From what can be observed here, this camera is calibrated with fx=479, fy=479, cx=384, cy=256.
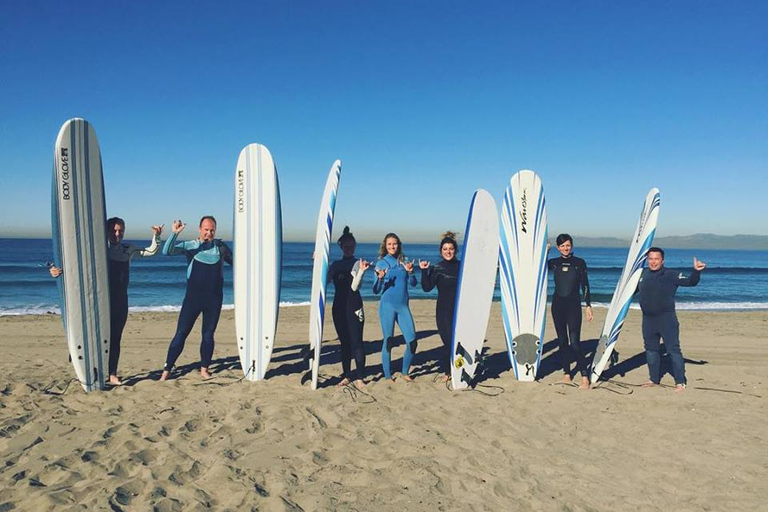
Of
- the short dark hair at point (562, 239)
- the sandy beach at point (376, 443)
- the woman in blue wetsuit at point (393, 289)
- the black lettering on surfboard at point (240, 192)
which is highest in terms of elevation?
the black lettering on surfboard at point (240, 192)

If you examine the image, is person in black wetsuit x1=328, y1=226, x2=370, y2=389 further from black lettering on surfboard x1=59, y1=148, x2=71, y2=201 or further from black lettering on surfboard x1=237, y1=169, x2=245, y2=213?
black lettering on surfboard x1=59, y1=148, x2=71, y2=201

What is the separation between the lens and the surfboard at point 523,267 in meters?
5.15

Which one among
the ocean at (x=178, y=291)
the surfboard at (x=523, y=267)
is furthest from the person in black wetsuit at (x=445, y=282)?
the ocean at (x=178, y=291)

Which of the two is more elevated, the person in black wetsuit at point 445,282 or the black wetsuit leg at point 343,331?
the person in black wetsuit at point 445,282

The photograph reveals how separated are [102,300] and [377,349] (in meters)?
3.62

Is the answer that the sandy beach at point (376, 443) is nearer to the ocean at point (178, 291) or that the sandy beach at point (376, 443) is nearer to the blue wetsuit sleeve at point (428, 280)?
the blue wetsuit sleeve at point (428, 280)

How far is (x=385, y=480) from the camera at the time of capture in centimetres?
289

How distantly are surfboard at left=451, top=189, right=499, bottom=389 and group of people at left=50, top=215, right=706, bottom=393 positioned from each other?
0.33 feet

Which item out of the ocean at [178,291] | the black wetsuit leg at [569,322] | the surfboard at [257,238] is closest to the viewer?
the black wetsuit leg at [569,322]

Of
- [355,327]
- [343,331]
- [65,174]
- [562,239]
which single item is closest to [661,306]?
[562,239]

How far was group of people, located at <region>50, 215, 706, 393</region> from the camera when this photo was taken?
452 cm

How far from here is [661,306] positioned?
4559 mm

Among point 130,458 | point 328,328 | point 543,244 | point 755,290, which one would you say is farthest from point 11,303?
point 755,290

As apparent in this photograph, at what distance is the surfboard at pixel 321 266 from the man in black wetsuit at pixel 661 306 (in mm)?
3081
